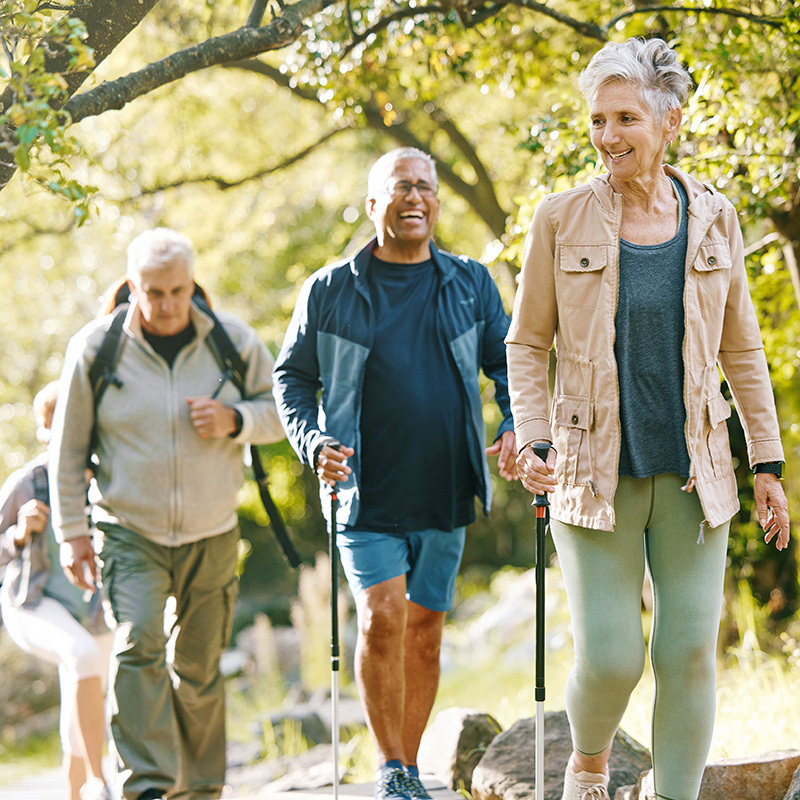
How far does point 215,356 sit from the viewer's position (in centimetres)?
446

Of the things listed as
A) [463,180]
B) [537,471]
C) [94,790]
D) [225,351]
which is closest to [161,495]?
[225,351]

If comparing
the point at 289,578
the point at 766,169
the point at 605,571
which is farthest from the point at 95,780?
the point at 289,578

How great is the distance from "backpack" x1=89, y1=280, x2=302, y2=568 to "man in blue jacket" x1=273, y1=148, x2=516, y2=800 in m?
0.67

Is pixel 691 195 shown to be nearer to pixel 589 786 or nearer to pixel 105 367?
pixel 589 786

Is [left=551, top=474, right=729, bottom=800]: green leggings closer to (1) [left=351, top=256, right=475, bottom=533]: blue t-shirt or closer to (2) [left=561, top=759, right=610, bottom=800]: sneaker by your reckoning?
(2) [left=561, top=759, right=610, bottom=800]: sneaker

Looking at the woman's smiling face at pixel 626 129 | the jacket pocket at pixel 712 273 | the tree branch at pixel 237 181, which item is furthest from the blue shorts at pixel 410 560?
the tree branch at pixel 237 181

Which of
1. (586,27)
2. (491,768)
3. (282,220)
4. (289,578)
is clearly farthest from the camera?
(289,578)

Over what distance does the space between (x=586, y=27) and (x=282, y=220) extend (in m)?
8.56

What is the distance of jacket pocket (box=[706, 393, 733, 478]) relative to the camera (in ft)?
9.13

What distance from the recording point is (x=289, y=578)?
14.6 m

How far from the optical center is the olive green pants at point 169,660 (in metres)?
4.00

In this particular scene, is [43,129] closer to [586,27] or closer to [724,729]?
[586,27]

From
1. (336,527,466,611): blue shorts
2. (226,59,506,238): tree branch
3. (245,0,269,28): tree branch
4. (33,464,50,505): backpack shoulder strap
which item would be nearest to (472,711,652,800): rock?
(336,527,466,611): blue shorts

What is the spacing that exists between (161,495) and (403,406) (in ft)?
3.70
